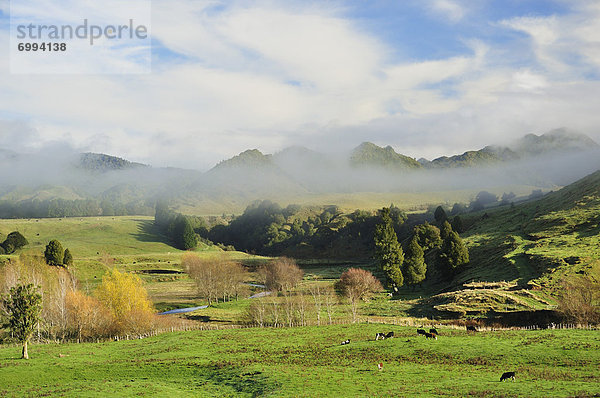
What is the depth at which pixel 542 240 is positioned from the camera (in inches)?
4316

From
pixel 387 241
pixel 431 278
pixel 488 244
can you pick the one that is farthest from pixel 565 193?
pixel 387 241

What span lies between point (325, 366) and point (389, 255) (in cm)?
7501

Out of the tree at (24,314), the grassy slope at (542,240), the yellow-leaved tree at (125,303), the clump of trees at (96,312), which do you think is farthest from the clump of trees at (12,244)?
the grassy slope at (542,240)

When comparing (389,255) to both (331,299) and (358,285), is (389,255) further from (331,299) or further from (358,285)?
(331,299)

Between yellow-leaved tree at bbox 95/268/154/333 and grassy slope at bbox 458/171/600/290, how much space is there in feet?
239

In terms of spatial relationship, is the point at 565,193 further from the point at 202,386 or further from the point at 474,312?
the point at 202,386

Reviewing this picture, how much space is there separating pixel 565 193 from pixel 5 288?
591 feet

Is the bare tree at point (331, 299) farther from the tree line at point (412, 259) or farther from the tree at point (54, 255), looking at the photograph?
the tree at point (54, 255)

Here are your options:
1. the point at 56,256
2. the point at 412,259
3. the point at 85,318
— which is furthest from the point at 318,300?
the point at 56,256

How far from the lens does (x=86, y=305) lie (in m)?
75.8

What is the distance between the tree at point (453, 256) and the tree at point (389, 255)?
11783 mm

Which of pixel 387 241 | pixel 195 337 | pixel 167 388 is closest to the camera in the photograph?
pixel 167 388

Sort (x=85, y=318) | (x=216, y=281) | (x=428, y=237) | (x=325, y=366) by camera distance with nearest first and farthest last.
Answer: (x=325, y=366)
(x=85, y=318)
(x=216, y=281)
(x=428, y=237)

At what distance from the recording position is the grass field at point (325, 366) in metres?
35.8
